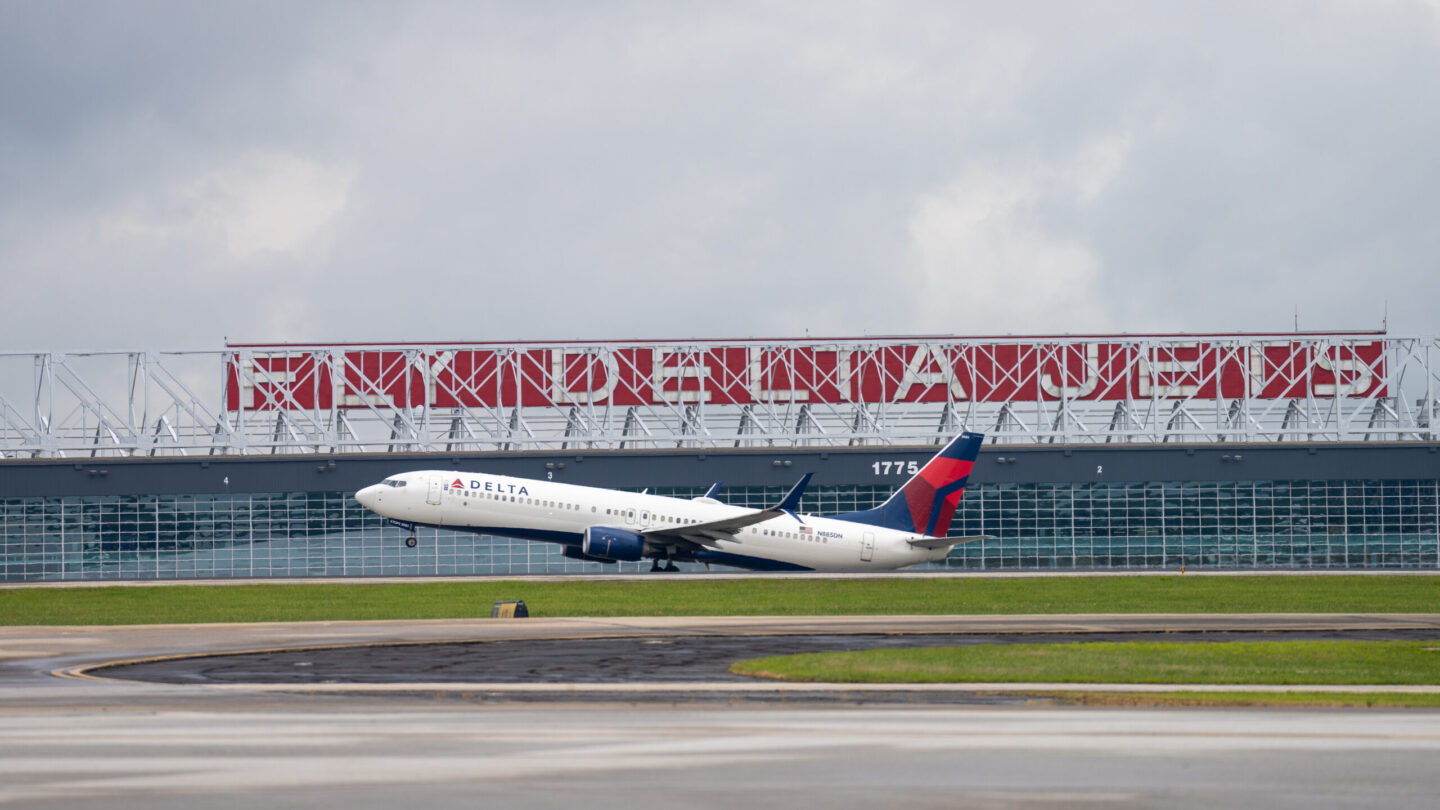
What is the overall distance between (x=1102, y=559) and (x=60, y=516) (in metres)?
52.7

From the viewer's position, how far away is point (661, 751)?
15641 mm

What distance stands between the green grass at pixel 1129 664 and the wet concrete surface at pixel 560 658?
1.31 meters

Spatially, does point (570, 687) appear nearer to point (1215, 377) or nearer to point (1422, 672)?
point (1422, 672)

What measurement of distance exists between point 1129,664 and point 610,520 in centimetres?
3683

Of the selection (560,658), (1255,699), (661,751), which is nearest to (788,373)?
(560,658)

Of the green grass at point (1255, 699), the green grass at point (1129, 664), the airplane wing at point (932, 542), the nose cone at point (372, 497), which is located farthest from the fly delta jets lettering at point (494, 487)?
the green grass at point (1255, 699)

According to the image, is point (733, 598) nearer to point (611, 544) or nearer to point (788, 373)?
point (611, 544)

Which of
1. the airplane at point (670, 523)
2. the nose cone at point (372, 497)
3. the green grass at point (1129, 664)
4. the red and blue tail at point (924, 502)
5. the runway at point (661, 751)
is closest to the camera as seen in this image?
the runway at point (661, 751)

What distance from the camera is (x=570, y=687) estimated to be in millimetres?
22422

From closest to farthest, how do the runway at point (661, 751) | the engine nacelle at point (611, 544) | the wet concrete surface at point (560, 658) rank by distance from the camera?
the runway at point (661, 751) → the wet concrete surface at point (560, 658) → the engine nacelle at point (611, 544)

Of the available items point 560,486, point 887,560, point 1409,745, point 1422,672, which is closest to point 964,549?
point 887,560

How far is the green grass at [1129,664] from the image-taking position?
2338 cm

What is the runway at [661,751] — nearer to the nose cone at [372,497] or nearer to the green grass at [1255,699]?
the green grass at [1255,699]

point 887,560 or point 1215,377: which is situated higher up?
point 1215,377
